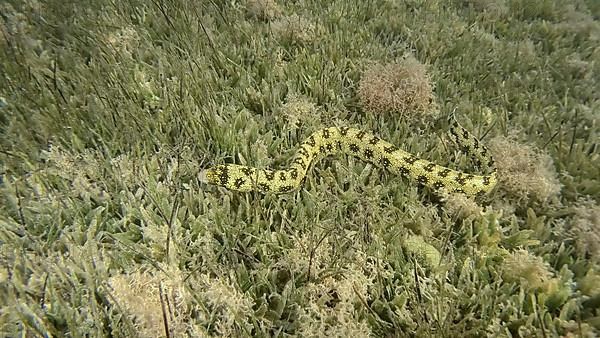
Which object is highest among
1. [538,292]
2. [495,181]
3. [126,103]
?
[126,103]

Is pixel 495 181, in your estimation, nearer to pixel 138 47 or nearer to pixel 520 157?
pixel 520 157

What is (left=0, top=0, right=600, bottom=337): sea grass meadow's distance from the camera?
3.74 m

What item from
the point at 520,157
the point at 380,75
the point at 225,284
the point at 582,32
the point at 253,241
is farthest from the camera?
the point at 582,32

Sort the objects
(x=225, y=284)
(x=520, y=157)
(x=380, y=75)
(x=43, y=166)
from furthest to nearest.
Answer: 1. (x=380, y=75)
2. (x=520, y=157)
3. (x=43, y=166)
4. (x=225, y=284)

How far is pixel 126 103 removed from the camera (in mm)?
5426

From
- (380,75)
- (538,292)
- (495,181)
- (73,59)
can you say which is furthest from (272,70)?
(538,292)

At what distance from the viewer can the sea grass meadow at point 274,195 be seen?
3.74 m

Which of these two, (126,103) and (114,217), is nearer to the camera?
(114,217)

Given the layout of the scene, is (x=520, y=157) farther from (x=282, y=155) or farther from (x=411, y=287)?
(x=282, y=155)

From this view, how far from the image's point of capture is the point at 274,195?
4707 millimetres

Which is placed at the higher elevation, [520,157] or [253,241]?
[520,157]

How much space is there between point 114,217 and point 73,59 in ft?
10.7

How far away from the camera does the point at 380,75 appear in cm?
622

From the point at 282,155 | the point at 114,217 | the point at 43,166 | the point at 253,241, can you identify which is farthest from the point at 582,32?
the point at 43,166
